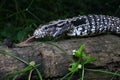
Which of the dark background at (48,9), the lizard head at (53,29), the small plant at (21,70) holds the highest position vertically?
the dark background at (48,9)

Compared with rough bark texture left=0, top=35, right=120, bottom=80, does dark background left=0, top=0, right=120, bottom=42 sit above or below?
above

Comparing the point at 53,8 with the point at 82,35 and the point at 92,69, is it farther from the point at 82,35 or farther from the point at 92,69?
the point at 92,69

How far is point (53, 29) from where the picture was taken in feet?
14.6

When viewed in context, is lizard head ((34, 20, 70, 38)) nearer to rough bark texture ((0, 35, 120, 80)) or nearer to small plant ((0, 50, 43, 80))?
rough bark texture ((0, 35, 120, 80))

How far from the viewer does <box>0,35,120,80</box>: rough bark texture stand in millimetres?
3600

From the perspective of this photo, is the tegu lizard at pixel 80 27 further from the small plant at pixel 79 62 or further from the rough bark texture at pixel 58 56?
the small plant at pixel 79 62

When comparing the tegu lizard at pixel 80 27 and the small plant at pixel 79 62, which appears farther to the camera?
the tegu lizard at pixel 80 27

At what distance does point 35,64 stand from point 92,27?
4.27 feet

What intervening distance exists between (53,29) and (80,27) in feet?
1.20

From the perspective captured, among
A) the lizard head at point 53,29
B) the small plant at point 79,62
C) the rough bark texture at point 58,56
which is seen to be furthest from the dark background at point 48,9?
the small plant at point 79,62

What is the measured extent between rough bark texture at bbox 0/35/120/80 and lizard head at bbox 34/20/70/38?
1.21 ft

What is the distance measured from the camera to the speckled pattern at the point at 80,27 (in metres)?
4.44

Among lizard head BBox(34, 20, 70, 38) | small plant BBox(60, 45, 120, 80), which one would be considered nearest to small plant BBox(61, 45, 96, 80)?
small plant BBox(60, 45, 120, 80)

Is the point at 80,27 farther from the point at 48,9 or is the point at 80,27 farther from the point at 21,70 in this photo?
the point at 48,9
